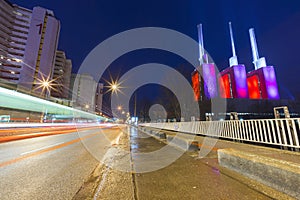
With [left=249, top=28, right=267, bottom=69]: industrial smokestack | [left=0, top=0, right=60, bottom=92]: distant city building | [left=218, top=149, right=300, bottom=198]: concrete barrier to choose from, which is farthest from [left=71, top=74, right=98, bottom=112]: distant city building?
[left=218, top=149, right=300, bottom=198]: concrete barrier

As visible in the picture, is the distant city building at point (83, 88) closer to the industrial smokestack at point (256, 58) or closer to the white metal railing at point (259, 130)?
the industrial smokestack at point (256, 58)

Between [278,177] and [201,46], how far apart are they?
196 feet

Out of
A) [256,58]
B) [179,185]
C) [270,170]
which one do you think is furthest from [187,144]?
[256,58]

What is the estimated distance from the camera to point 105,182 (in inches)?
86.2

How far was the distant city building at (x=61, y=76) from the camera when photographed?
75.9 m

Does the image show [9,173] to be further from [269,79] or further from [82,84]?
[82,84]

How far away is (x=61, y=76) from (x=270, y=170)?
3613 inches

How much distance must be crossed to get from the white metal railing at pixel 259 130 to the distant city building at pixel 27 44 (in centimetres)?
6534

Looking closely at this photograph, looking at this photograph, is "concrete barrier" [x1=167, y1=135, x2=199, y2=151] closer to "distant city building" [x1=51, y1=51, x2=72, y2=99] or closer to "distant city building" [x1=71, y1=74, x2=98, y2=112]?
"distant city building" [x1=51, y1=51, x2=72, y2=99]

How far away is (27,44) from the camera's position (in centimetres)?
5616

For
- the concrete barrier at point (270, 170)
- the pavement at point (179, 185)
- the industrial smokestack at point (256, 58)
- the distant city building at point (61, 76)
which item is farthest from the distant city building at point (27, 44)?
the industrial smokestack at point (256, 58)

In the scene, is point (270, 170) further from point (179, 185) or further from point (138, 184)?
point (138, 184)

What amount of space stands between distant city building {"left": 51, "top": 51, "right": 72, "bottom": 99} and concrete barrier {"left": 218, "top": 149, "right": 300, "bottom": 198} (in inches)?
3301

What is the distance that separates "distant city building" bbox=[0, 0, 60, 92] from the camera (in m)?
53.2
